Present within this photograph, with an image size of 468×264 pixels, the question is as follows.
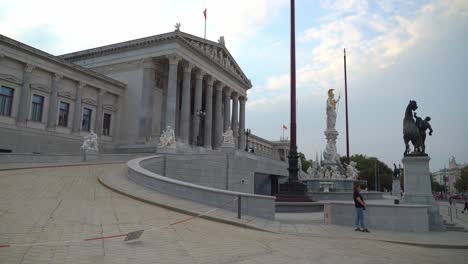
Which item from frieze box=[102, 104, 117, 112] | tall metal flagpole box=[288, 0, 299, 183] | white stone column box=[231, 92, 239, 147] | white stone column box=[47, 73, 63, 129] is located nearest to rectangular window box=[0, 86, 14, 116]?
white stone column box=[47, 73, 63, 129]

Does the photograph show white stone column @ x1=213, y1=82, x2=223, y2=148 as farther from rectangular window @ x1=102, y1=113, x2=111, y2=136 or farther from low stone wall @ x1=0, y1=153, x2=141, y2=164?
low stone wall @ x1=0, y1=153, x2=141, y2=164

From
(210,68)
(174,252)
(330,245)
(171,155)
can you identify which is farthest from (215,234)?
(210,68)

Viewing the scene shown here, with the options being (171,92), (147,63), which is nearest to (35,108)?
(147,63)

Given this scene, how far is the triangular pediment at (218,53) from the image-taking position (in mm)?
47300

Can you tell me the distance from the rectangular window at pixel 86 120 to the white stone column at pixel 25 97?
7.37 meters

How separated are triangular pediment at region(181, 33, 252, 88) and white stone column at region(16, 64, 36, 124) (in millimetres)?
17772

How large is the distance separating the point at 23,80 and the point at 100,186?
2625 cm

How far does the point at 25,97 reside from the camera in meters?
35.2

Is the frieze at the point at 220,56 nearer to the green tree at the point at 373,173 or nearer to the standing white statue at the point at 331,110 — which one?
the standing white statue at the point at 331,110

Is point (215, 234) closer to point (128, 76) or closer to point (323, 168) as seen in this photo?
point (323, 168)

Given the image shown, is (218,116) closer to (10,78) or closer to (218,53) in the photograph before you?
(218,53)

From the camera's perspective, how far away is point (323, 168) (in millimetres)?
29422

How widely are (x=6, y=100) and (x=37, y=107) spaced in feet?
11.1

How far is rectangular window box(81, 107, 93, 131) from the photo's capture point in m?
42.7
